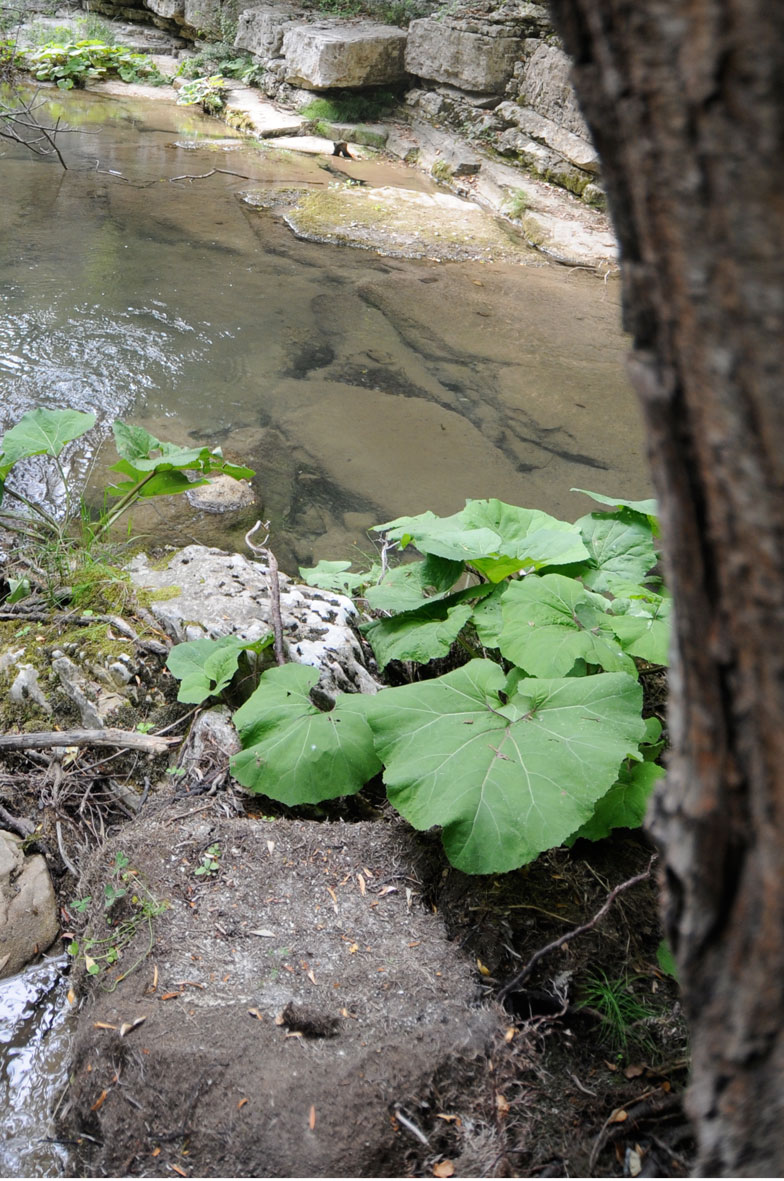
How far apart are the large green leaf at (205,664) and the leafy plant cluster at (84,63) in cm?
691

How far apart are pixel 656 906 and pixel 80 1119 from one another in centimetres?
124

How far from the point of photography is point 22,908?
2033mm

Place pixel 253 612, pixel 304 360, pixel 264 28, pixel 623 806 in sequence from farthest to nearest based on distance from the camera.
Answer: pixel 264 28
pixel 304 360
pixel 253 612
pixel 623 806

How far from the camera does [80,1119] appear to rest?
1.54 metres

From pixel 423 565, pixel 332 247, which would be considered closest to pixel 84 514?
pixel 423 565

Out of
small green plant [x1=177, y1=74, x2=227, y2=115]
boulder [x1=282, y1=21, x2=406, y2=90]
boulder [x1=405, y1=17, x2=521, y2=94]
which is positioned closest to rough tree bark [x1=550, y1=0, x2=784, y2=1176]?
boulder [x1=405, y1=17, x2=521, y2=94]

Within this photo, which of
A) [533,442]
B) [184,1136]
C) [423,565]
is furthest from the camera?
[533,442]

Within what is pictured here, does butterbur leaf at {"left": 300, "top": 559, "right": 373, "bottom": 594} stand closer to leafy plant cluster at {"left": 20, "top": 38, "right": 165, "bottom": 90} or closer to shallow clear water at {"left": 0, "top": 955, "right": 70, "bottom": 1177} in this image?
shallow clear water at {"left": 0, "top": 955, "right": 70, "bottom": 1177}

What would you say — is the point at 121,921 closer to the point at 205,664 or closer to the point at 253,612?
the point at 205,664

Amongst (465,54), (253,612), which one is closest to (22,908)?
(253,612)

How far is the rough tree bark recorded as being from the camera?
1.83 ft

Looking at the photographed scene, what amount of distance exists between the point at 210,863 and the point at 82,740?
622 millimetres

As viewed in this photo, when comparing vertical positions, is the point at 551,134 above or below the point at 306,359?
above

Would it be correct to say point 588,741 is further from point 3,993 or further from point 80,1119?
point 3,993
